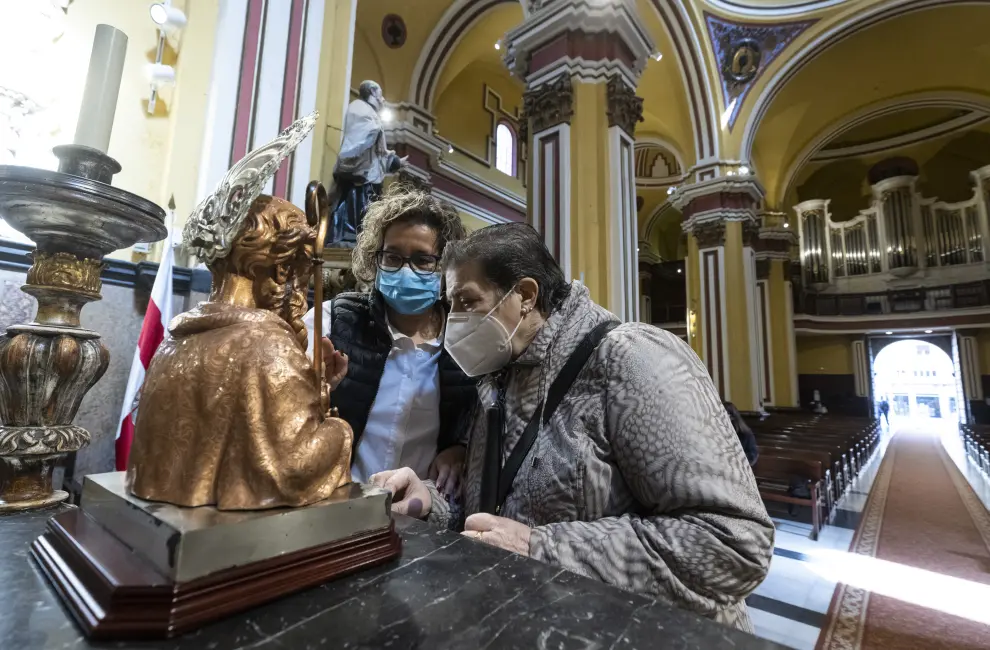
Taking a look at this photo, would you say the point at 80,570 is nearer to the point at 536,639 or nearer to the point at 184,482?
the point at 184,482

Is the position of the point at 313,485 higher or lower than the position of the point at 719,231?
lower

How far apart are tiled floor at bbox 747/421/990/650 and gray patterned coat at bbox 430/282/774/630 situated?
0.97 metres

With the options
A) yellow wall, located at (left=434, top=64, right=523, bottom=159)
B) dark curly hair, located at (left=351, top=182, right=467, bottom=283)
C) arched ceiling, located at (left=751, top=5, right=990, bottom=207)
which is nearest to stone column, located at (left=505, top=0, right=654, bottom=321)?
dark curly hair, located at (left=351, top=182, right=467, bottom=283)

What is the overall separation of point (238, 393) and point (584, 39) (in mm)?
4978

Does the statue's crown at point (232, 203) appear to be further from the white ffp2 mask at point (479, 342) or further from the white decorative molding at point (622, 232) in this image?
the white decorative molding at point (622, 232)

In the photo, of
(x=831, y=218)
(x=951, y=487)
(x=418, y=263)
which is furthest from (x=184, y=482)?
(x=831, y=218)

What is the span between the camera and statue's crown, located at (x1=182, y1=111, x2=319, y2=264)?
0.72 m

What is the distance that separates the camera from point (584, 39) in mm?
4582

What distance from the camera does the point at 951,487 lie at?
6133 millimetres

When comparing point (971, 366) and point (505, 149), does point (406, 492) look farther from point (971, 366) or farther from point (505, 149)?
point (971, 366)

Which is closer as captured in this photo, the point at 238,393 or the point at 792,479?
the point at 238,393

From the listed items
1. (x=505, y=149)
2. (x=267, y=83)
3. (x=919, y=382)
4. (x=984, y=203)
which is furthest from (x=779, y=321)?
(x=267, y=83)

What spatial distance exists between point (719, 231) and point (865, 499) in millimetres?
4900

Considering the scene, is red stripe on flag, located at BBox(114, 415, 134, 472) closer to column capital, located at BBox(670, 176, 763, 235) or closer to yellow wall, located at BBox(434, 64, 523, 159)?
yellow wall, located at BBox(434, 64, 523, 159)
